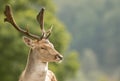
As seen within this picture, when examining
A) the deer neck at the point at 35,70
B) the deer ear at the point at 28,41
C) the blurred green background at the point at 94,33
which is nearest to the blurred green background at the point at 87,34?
the blurred green background at the point at 94,33

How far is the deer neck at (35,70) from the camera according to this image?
13.0 m

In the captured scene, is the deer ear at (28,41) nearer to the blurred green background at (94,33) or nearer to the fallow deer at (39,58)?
the fallow deer at (39,58)

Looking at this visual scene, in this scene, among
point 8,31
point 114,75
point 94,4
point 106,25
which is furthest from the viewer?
point 94,4

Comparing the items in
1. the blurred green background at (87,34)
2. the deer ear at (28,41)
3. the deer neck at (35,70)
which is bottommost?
the deer neck at (35,70)

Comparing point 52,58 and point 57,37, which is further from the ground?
point 57,37

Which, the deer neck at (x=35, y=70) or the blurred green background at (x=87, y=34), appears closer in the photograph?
the deer neck at (x=35, y=70)

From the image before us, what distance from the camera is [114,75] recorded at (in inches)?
3322

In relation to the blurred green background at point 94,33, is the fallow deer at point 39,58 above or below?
below

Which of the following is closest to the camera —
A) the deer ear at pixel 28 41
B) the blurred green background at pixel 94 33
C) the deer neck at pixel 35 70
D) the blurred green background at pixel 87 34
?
the deer neck at pixel 35 70

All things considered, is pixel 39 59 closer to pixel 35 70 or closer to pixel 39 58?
pixel 39 58

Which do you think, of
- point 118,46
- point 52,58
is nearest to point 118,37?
point 118,46

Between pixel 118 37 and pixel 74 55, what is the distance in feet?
179

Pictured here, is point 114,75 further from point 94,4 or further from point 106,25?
point 94,4

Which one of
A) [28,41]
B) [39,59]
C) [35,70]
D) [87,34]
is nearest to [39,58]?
[39,59]
